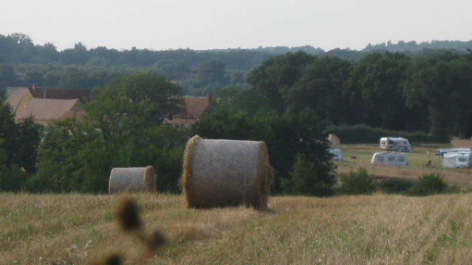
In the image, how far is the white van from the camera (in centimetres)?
5941

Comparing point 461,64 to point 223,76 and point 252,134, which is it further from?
point 223,76

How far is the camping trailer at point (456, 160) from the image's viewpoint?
5762 centimetres

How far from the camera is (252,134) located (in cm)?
4281

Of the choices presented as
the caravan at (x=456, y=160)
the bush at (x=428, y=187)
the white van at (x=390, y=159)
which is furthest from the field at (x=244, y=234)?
the white van at (x=390, y=159)

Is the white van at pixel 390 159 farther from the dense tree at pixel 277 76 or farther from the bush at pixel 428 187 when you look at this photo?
the bush at pixel 428 187

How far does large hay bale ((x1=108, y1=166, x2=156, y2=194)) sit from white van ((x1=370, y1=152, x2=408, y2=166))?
41.3m

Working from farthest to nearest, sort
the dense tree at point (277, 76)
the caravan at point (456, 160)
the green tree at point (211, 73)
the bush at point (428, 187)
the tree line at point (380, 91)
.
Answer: the green tree at point (211, 73) → the dense tree at point (277, 76) → the tree line at point (380, 91) → the caravan at point (456, 160) → the bush at point (428, 187)

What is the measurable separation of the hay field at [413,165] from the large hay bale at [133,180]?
1732 cm

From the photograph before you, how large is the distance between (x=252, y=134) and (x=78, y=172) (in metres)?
13.9

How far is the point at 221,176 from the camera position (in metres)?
13.9

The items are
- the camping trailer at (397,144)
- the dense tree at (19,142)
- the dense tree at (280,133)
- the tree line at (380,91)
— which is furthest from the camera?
the tree line at (380,91)

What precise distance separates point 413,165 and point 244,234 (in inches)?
2025

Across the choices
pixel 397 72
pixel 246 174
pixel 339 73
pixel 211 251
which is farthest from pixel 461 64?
pixel 211 251

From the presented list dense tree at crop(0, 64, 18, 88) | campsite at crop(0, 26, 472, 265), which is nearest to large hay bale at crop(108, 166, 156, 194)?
campsite at crop(0, 26, 472, 265)
